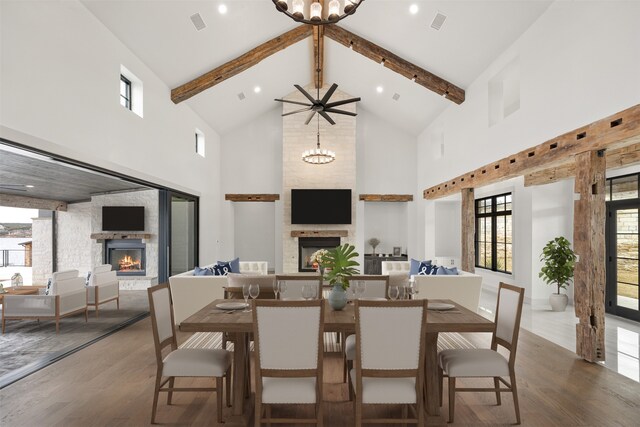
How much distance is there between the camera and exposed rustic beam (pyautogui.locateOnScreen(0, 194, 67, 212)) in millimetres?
8953

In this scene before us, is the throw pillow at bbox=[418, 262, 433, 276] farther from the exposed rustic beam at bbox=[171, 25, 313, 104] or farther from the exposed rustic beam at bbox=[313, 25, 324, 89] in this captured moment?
the exposed rustic beam at bbox=[171, 25, 313, 104]

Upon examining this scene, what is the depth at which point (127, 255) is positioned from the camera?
9.84 meters

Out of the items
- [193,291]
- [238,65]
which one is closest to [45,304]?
[193,291]

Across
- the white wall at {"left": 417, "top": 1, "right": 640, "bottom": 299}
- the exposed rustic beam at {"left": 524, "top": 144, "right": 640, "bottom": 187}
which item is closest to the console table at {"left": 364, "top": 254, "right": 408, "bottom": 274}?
the white wall at {"left": 417, "top": 1, "right": 640, "bottom": 299}

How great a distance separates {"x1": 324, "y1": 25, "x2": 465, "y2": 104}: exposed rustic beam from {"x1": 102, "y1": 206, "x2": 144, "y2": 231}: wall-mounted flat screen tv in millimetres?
6078

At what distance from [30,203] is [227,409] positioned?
886 centimetres

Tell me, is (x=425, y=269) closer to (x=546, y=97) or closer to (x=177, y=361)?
(x=546, y=97)

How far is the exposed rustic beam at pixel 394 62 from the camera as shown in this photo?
7.57 m

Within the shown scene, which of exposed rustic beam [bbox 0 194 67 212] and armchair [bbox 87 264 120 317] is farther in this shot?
exposed rustic beam [bbox 0 194 67 212]

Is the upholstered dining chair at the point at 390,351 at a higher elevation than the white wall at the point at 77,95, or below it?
below

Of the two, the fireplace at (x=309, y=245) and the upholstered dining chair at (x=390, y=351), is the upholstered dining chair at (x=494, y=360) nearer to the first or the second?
the upholstered dining chair at (x=390, y=351)

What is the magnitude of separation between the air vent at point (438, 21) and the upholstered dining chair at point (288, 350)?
5.23m

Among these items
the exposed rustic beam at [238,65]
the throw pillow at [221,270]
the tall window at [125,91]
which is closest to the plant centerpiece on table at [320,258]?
the throw pillow at [221,270]

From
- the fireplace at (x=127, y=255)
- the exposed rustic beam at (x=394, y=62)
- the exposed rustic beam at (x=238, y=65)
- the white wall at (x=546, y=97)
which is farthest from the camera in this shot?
the fireplace at (x=127, y=255)
